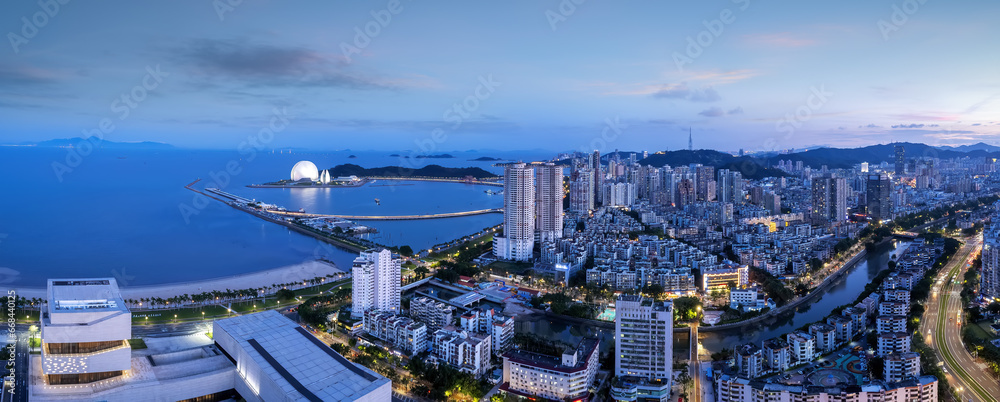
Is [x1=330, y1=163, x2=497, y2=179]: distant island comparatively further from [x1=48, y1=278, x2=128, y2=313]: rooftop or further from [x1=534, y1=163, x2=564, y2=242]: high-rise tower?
[x1=48, y1=278, x2=128, y2=313]: rooftop

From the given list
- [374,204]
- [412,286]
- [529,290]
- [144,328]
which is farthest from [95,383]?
[374,204]

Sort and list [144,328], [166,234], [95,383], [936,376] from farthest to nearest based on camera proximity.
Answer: [166,234] < [144,328] < [936,376] < [95,383]

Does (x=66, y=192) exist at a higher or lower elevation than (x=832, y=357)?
higher

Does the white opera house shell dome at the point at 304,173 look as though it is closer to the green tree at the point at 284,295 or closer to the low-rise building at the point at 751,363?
the green tree at the point at 284,295

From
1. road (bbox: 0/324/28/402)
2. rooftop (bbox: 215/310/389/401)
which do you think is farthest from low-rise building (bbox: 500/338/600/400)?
road (bbox: 0/324/28/402)

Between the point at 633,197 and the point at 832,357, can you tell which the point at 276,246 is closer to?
the point at 832,357

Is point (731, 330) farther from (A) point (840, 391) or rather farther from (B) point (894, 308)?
(A) point (840, 391)
